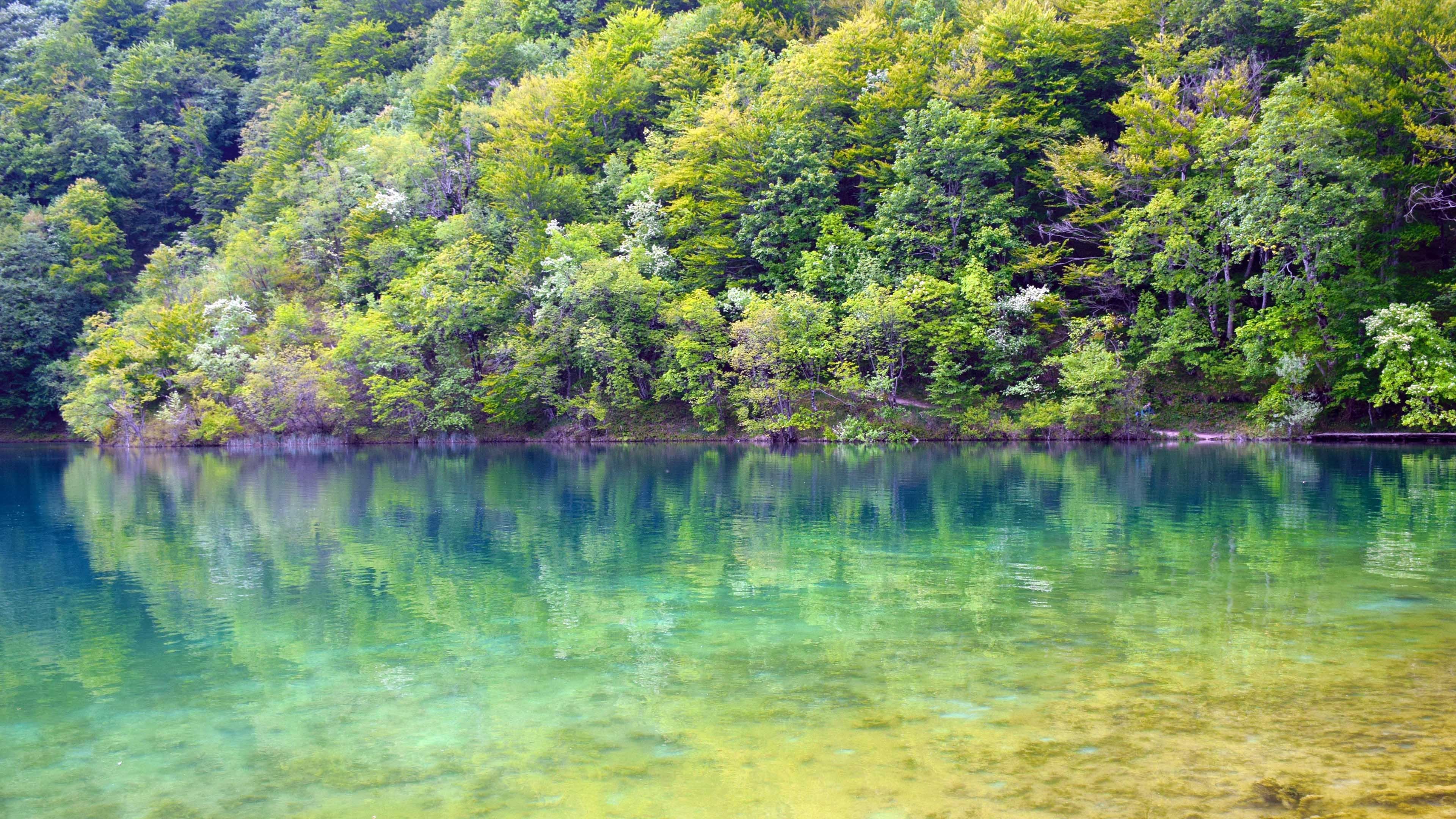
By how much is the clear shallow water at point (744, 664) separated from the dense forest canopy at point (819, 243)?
2076 centimetres

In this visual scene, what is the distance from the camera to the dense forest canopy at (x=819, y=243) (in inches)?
1304

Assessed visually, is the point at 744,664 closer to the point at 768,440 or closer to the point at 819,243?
the point at 768,440

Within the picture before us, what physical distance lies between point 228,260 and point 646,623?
178ft

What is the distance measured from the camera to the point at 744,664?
7.23 meters

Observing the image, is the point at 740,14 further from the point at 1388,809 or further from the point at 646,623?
the point at 1388,809

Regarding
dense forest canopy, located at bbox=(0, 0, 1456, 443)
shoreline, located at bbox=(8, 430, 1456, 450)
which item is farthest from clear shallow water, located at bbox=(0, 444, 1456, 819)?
dense forest canopy, located at bbox=(0, 0, 1456, 443)

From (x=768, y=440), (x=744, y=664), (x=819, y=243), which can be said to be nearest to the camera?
(x=744, y=664)

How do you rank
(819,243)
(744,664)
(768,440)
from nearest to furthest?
1. (744,664)
2. (768,440)
3. (819,243)

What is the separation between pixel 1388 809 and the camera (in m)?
4.50

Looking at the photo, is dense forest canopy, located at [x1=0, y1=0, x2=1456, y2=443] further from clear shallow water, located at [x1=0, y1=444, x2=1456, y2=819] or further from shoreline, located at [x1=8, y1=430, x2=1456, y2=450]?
clear shallow water, located at [x1=0, y1=444, x2=1456, y2=819]

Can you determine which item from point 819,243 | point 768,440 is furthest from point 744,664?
point 819,243

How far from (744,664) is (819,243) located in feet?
120

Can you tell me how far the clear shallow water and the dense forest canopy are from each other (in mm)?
20758

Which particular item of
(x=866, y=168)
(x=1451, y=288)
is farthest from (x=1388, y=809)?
(x=866, y=168)
